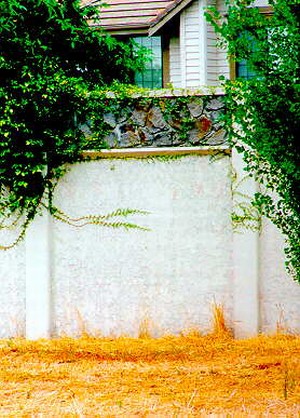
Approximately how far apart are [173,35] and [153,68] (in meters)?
0.76

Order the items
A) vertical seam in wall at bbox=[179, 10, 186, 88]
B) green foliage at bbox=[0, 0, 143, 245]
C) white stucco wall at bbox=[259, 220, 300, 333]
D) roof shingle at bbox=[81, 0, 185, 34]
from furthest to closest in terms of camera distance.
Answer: roof shingle at bbox=[81, 0, 185, 34] < vertical seam in wall at bbox=[179, 10, 186, 88] < green foliage at bbox=[0, 0, 143, 245] < white stucco wall at bbox=[259, 220, 300, 333]

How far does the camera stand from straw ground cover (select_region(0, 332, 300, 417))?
6.51m

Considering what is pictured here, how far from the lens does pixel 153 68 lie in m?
15.7

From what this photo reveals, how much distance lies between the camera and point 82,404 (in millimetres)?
6625

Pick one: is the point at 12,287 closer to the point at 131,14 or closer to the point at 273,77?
the point at 273,77

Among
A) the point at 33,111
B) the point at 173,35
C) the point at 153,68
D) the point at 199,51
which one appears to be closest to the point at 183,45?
the point at 199,51

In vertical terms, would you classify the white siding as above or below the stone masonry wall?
above

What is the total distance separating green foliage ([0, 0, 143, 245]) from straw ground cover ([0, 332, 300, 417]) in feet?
5.55

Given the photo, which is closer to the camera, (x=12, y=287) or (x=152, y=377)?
(x=152, y=377)

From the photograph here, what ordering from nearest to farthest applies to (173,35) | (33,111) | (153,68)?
(33,111), (173,35), (153,68)

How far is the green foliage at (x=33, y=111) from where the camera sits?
29.5 feet

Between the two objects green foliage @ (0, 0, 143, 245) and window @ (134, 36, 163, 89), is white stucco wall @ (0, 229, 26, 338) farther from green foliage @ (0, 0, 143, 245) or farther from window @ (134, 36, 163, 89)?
window @ (134, 36, 163, 89)

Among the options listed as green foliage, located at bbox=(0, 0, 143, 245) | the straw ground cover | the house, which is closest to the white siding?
the house

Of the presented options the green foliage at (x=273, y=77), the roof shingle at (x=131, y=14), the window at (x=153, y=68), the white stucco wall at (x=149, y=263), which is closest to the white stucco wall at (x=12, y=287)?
the white stucco wall at (x=149, y=263)
